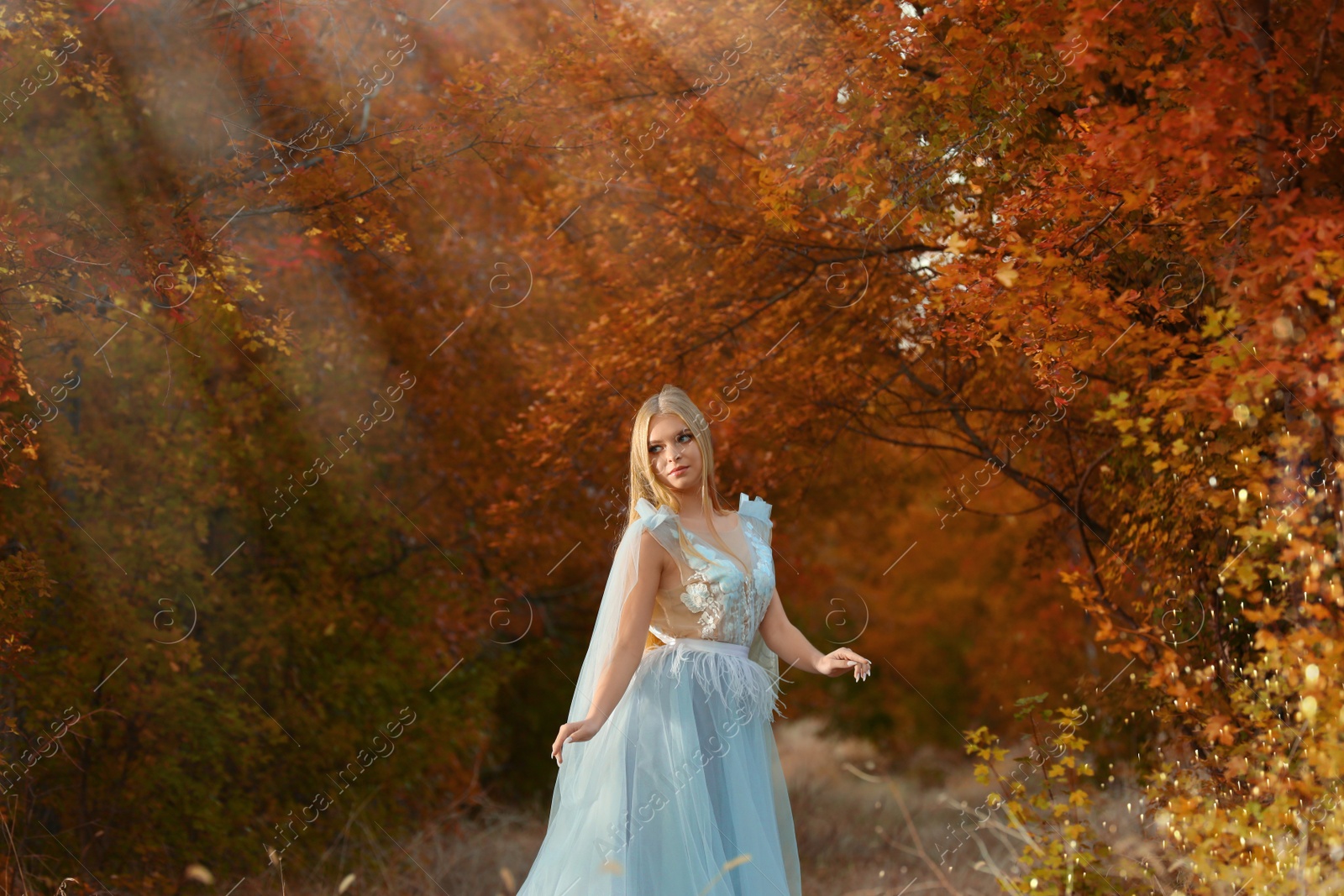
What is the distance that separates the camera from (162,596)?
668 centimetres

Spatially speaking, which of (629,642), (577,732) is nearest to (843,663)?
(629,642)

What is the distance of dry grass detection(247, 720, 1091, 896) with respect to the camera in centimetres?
669

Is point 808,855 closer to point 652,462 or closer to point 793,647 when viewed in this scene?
point 793,647

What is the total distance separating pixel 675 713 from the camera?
3621 millimetres

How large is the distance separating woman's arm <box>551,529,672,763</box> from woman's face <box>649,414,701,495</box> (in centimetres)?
24

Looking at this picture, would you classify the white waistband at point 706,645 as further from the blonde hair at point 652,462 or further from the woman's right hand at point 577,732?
the woman's right hand at point 577,732

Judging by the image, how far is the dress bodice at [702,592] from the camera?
3699 mm

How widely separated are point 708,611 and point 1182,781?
2027 mm

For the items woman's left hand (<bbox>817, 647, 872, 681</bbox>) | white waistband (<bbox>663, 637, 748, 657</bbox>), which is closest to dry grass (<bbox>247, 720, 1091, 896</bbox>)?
woman's left hand (<bbox>817, 647, 872, 681</bbox>)

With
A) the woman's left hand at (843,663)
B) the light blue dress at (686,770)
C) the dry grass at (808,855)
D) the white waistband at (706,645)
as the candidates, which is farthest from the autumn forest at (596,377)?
the white waistband at (706,645)

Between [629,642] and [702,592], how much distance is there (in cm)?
29

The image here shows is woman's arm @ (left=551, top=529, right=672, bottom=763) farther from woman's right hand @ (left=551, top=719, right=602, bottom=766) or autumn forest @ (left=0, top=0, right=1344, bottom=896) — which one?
autumn forest @ (left=0, top=0, right=1344, bottom=896)

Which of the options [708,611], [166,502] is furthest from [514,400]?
[708,611]

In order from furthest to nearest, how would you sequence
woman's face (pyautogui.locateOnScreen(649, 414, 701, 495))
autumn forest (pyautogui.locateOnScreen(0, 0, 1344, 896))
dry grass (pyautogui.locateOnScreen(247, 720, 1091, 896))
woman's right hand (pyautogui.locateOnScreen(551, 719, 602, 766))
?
1. dry grass (pyautogui.locateOnScreen(247, 720, 1091, 896))
2. autumn forest (pyautogui.locateOnScreen(0, 0, 1344, 896))
3. woman's face (pyautogui.locateOnScreen(649, 414, 701, 495))
4. woman's right hand (pyautogui.locateOnScreen(551, 719, 602, 766))
